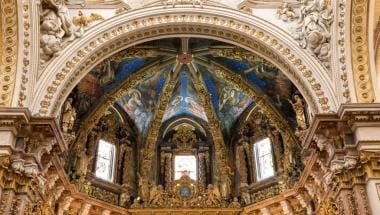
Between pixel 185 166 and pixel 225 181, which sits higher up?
pixel 185 166

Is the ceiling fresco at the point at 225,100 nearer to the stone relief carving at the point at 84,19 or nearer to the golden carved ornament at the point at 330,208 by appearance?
the stone relief carving at the point at 84,19

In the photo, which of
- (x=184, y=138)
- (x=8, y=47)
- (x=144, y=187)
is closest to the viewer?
(x=8, y=47)

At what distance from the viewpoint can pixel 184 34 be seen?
13.8 meters

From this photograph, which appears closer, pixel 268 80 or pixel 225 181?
pixel 268 80

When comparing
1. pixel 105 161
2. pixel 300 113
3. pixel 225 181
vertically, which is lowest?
pixel 225 181

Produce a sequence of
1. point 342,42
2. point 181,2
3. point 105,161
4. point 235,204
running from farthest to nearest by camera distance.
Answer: point 105,161, point 235,204, point 181,2, point 342,42

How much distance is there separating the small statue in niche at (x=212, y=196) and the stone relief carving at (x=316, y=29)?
270 inches

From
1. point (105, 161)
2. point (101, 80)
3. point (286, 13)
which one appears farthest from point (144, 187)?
point (286, 13)

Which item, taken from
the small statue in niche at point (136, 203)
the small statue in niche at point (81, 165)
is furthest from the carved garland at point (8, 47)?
the small statue in niche at point (136, 203)

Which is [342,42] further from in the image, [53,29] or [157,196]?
[157,196]

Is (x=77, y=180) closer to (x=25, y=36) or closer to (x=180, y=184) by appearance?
(x=180, y=184)

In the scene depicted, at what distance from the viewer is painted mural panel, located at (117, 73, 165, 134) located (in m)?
18.0

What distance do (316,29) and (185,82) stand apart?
22.2 feet

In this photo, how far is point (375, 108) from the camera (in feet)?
35.3
